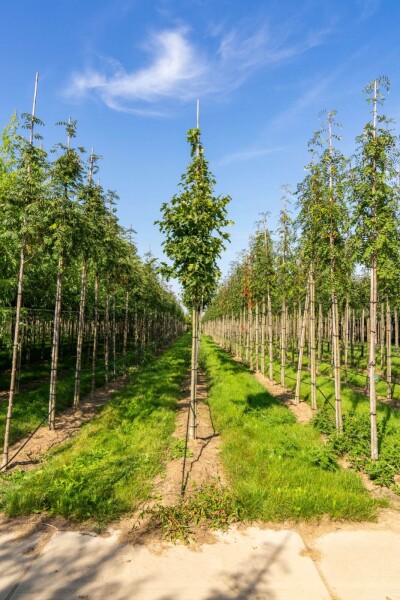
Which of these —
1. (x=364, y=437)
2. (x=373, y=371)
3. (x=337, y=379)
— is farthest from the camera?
(x=337, y=379)

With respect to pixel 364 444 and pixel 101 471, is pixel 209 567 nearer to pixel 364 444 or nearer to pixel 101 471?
pixel 101 471

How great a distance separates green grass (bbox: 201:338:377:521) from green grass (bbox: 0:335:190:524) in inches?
81.0

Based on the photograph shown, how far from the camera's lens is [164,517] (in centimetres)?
671

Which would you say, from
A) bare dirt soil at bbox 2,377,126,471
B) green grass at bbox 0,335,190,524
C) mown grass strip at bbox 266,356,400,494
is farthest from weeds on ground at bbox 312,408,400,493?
bare dirt soil at bbox 2,377,126,471

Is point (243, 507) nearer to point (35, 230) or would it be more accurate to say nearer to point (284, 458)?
point (284, 458)

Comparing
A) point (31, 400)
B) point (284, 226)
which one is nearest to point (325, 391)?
point (284, 226)

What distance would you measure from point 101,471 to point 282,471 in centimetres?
435

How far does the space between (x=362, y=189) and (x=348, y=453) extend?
7736 mm

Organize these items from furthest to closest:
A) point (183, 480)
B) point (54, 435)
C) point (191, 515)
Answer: point (54, 435), point (183, 480), point (191, 515)

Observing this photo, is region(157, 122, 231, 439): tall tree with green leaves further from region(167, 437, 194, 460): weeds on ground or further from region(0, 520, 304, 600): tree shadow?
region(0, 520, 304, 600): tree shadow

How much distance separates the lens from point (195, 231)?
11102mm

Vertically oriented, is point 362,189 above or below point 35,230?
above

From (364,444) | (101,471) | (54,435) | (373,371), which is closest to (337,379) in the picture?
(373,371)

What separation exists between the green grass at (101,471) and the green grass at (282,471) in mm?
2058
